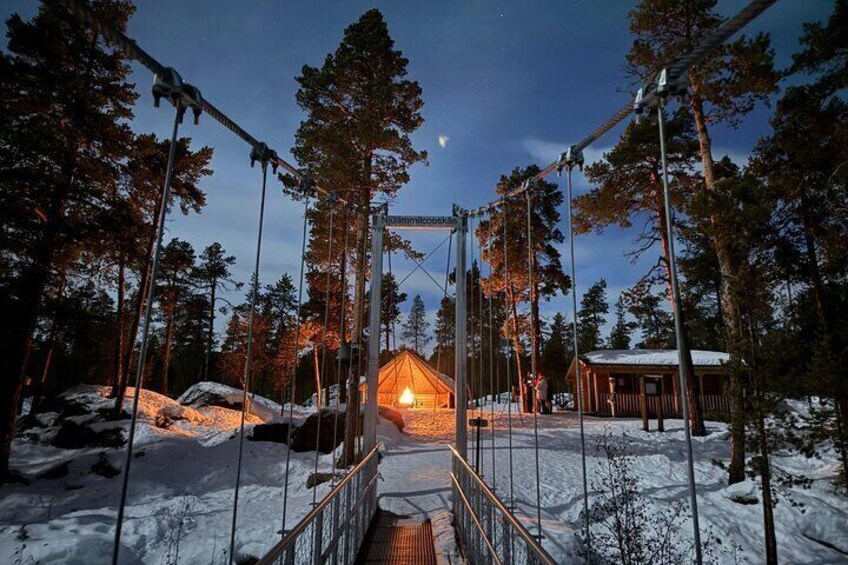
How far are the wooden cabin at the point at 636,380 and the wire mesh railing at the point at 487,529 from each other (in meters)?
15.4

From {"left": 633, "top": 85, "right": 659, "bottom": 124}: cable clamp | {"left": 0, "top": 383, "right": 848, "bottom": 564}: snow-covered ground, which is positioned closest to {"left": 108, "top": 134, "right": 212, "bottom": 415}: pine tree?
{"left": 0, "top": 383, "right": 848, "bottom": 564}: snow-covered ground

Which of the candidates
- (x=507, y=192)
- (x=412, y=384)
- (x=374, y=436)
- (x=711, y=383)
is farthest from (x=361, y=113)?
(x=711, y=383)

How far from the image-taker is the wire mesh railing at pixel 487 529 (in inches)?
117

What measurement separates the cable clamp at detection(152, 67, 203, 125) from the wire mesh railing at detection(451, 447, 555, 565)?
344 centimetres

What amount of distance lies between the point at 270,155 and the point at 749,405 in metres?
7.74

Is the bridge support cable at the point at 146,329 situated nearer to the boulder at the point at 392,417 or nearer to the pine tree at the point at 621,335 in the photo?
the boulder at the point at 392,417

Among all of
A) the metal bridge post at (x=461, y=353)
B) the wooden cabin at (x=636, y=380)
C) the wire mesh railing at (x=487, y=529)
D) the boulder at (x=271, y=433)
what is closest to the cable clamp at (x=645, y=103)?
the wire mesh railing at (x=487, y=529)

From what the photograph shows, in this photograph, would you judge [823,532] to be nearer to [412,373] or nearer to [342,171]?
[342,171]

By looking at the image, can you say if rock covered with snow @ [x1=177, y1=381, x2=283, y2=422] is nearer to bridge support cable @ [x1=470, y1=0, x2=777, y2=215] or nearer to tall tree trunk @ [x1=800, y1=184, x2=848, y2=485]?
tall tree trunk @ [x1=800, y1=184, x2=848, y2=485]

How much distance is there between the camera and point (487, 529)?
4410 mm

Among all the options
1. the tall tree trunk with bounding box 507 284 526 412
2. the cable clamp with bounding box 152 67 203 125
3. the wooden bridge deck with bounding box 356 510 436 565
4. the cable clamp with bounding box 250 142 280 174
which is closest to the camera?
the cable clamp with bounding box 152 67 203 125

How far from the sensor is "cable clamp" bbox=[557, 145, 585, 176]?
4.63 m

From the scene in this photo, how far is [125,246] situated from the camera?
1078 cm

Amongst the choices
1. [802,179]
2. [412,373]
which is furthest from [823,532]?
[412,373]
